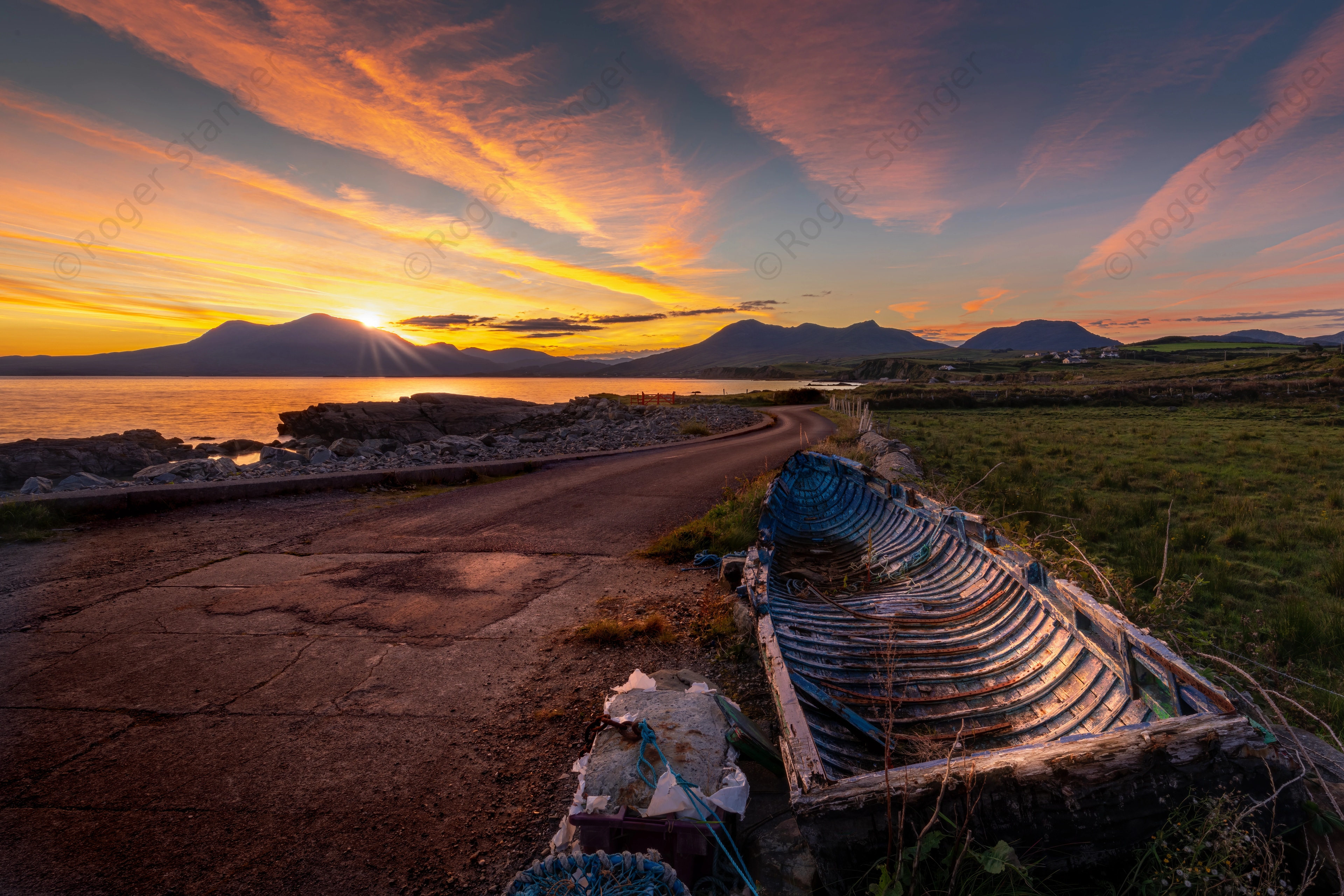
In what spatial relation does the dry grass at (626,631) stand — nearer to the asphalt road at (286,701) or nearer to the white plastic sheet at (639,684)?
the asphalt road at (286,701)

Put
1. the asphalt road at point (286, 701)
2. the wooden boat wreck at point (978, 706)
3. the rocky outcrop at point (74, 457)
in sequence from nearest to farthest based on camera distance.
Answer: the wooden boat wreck at point (978, 706), the asphalt road at point (286, 701), the rocky outcrop at point (74, 457)

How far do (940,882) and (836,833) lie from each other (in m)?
0.45

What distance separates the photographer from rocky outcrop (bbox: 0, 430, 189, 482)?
1883cm

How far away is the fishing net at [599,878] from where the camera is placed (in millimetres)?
2295

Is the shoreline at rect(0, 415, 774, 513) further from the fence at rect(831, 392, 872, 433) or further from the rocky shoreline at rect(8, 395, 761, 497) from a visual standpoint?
the fence at rect(831, 392, 872, 433)

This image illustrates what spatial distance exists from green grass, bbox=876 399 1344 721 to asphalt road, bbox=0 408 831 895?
5318 millimetres

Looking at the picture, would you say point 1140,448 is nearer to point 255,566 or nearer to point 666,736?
point 666,736

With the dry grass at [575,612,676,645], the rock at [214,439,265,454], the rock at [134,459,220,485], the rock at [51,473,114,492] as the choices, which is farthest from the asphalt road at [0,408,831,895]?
the rock at [214,439,265,454]

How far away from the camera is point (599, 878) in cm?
236

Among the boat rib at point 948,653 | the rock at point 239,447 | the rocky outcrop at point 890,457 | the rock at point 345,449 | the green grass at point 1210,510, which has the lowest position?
the rock at point 239,447

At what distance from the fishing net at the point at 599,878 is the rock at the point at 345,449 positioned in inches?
878

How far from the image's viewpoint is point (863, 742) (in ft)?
11.4

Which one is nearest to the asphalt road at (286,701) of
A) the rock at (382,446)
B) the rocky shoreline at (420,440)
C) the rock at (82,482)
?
the rock at (82,482)

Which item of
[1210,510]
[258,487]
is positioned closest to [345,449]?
[258,487]
